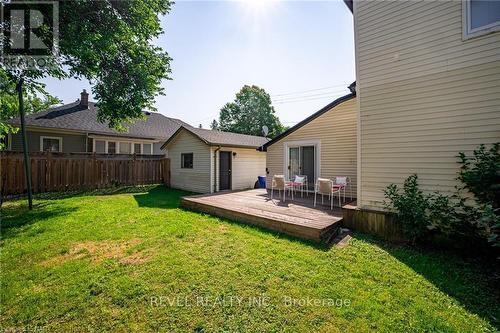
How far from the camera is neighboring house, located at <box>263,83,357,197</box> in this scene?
8000 mm

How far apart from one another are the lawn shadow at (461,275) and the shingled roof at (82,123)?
40.5 ft

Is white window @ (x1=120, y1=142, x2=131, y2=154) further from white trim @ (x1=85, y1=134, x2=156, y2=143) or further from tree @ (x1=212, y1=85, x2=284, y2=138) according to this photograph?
tree @ (x1=212, y1=85, x2=284, y2=138)

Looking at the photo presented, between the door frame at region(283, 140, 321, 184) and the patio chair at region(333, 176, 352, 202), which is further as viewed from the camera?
the door frame at region(283, 140, 321, 184)

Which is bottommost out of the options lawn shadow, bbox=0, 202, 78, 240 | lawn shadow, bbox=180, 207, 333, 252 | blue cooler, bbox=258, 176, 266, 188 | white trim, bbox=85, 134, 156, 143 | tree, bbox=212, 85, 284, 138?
lawn shadow, bbox=180, 207, 333, 252

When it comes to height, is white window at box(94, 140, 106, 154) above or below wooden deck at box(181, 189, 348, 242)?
above

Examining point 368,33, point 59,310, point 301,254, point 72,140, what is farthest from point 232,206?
point 72,140

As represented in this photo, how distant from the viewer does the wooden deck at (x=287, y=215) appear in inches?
187

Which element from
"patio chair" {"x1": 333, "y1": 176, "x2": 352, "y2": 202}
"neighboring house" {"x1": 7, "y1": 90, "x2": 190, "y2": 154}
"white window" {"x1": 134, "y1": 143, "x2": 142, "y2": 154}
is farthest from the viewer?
"white window" {"x1": 134, "y1": 143, "x2": 142, "y2": 154}

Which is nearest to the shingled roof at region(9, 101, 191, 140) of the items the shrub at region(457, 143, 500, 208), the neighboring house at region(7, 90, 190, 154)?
the neighboring house at region(7, 90, 190, 154)

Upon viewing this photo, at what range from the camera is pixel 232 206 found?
690 cm

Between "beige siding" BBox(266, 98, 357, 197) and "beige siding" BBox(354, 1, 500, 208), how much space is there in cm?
270

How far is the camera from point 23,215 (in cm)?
652

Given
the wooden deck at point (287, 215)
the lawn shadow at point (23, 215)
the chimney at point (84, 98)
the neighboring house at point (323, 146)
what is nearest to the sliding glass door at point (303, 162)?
the neighboring house at point (323, 146)

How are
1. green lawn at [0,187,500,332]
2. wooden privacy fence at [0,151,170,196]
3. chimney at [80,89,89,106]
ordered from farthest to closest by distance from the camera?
chimney at [80,89,89,106] → wooden privacy fence at [0,151,170,196] → green lawn at [0,187,500,332]
